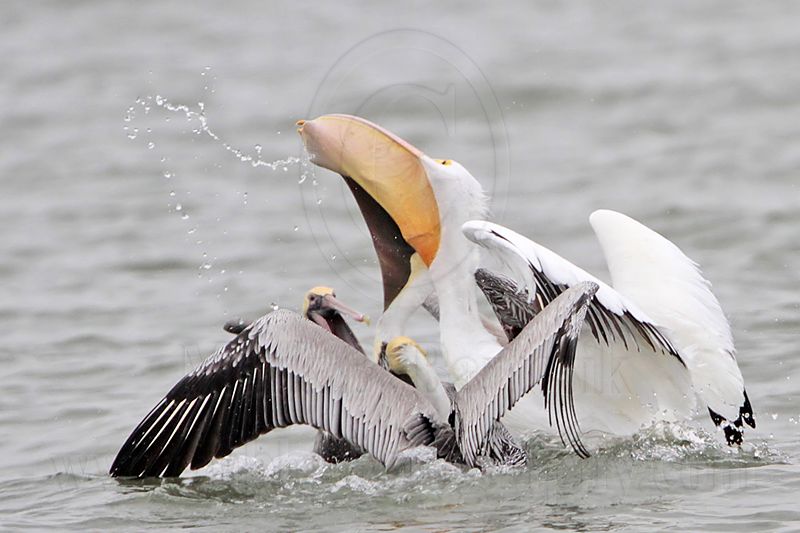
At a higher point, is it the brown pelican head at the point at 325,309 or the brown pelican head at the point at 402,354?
the brown pelican head at the point at 325,309

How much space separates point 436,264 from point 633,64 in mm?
7285

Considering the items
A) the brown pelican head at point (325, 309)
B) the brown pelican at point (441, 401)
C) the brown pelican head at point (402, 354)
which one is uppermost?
the brown pelican head at point (325, 309)

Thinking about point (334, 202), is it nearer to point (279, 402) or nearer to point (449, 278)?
point (449, 278)

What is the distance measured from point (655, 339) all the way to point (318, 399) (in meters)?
1.48

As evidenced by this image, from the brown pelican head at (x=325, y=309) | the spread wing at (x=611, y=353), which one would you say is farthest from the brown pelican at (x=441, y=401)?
the brown pelican head at (x=325, y=309)

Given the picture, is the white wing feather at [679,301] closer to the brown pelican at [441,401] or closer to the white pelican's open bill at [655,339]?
the white pelican's open bill at [655,339]

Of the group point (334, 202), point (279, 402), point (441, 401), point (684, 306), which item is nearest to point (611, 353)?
point (684, 306)

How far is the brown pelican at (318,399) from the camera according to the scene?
18.9ft

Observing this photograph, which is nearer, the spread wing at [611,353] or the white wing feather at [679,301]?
the spread wing at [611,353]

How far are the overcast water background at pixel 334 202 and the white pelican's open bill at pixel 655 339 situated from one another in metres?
0.19

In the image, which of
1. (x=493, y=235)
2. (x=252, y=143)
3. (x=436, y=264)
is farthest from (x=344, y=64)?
(x=493, y=235)

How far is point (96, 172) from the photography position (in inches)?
483

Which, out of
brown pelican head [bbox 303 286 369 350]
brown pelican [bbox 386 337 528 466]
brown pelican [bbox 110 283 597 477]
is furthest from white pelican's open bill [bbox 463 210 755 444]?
brown pelican head [bbox 303 286 369 350]

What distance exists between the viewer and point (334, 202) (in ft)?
37.6
